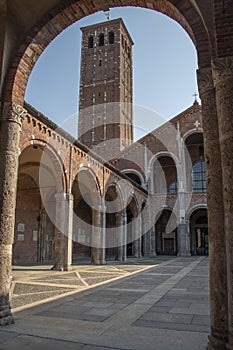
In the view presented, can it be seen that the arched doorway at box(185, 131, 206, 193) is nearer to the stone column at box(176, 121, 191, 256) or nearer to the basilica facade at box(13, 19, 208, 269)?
the basilica facade at box(13, 19, 208, 269)

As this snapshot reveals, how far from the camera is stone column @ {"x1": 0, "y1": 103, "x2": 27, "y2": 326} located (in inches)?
180

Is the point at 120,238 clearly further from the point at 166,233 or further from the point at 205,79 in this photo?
the point at 205,79

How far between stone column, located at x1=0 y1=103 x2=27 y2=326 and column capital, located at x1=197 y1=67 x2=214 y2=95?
9.71 ft

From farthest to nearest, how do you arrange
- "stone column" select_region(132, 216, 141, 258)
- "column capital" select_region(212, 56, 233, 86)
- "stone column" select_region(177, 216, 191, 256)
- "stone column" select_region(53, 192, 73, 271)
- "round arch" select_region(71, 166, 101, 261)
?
1. "stone column" select_region(177, 216, 191, 256)
2. "stone column" select_region(132, 216, 141, 258)
3. "round arch" select_region(71, 166, 101, 261)
4. "stone column" select_region(53, 192, 73, 271)
5. "column capital" select_region(212, 56, 233, 86)

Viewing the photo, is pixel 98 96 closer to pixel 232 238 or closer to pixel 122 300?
pixel 122 300

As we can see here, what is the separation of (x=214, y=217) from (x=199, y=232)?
98.4 ft

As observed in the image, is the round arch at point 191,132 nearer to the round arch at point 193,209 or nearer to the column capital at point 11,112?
the round arch at point 193,209

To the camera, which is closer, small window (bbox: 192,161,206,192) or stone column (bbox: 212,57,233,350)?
stone column (bbox: 212,57,233,350)

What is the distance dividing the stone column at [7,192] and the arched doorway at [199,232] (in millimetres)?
27509

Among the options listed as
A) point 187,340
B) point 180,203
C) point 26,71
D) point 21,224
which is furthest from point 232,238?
point 180,203

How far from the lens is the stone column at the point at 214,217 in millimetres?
3312

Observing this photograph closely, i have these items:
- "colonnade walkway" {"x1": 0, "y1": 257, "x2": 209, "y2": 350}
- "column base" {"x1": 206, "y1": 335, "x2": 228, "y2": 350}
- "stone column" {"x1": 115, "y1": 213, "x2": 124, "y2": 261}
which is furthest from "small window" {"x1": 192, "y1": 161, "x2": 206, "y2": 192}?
"column base" {"x1": 206, "y1": 335, "x2": 228, "y2": 350}

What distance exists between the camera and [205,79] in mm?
3908

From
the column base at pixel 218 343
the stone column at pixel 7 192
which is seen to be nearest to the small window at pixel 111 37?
the stone column at pixel 7 192
